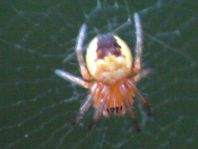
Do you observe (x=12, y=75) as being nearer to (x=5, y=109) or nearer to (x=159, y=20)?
(x=5, y=109)

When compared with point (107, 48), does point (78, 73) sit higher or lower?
higher

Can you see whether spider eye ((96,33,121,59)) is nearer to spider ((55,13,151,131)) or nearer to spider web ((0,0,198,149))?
spider ((55,13,151,131))

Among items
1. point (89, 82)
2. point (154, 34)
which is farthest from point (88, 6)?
point (89, 82)

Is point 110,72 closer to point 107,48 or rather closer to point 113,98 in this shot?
point 107,48

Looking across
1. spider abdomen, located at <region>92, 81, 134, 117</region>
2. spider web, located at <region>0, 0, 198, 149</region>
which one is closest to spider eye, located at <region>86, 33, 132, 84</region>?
spider abdomen, located at <region>92, 81, 134, 117</region>

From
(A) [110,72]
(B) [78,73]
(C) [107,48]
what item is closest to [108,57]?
(C) [107,48]

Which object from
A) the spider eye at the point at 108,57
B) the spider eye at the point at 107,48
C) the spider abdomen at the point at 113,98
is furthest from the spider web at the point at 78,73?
the spider eye at the point at 107,48
